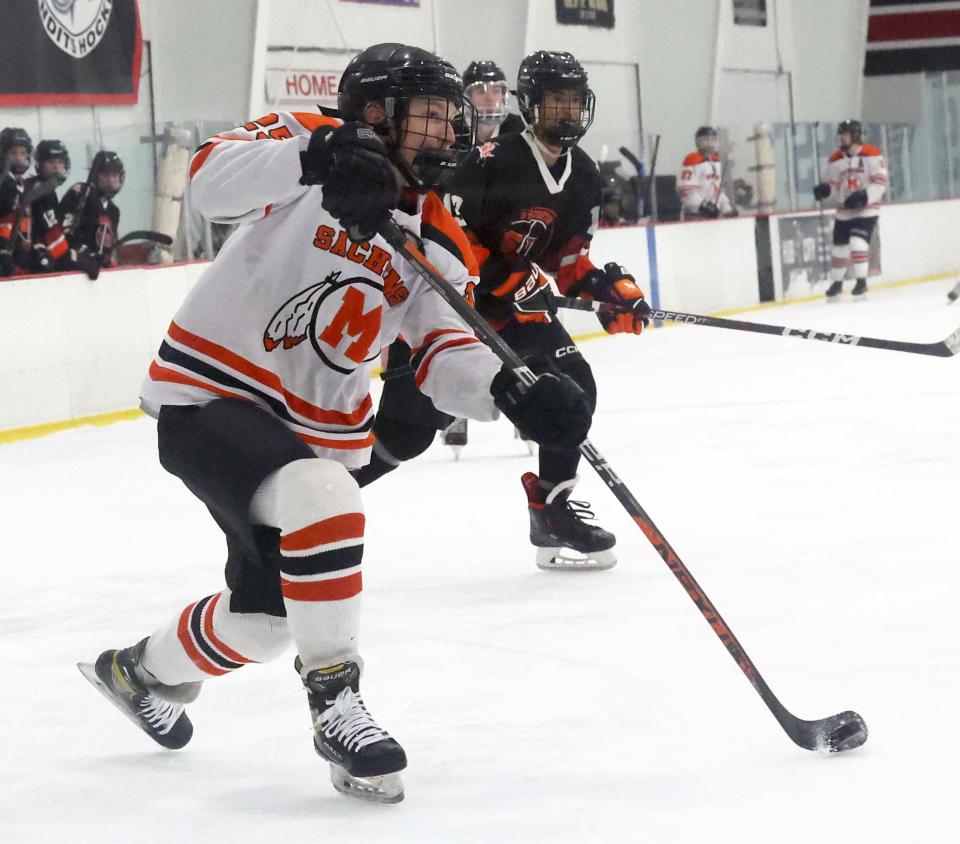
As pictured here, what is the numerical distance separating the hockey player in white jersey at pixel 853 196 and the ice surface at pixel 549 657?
22.9 ft

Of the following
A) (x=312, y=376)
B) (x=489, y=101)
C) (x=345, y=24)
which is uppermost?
(x=345, y=24)

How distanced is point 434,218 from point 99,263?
196 inches

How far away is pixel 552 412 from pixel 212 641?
53cm

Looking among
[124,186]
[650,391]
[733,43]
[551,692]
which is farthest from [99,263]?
[733,43]

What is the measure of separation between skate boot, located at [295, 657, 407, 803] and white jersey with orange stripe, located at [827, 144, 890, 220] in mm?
10867

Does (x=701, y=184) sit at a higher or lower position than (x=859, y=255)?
higher

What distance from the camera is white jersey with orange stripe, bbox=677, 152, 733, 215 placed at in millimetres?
11445

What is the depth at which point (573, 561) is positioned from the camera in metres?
3.48

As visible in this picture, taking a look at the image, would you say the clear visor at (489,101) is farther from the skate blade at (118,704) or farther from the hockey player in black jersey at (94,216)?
the skate blade at (118,704)

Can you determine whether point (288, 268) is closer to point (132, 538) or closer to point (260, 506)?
point (260, 506)

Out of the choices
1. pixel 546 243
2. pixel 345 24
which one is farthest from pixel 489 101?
pixel 345 24

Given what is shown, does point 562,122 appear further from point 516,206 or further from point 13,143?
point 13,143

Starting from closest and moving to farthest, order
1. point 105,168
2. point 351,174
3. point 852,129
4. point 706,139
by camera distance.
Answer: point 351,174
point 105,168
point 706,139
point 852,129

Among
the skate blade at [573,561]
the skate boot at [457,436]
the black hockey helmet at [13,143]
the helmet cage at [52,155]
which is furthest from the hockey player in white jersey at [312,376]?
the helmet cage at [52,155]
